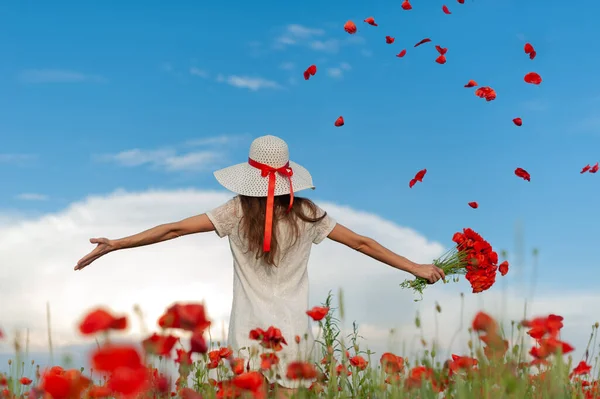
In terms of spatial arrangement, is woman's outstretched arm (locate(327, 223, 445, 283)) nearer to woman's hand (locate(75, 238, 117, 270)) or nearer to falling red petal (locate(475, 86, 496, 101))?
woman's hand (locate(75, 238, 117, 270))

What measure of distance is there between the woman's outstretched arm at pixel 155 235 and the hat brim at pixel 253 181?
284mm

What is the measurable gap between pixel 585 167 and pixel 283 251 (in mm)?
2673

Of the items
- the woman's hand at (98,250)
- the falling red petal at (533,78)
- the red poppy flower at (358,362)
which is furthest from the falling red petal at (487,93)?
the woman's hand at (98,250)

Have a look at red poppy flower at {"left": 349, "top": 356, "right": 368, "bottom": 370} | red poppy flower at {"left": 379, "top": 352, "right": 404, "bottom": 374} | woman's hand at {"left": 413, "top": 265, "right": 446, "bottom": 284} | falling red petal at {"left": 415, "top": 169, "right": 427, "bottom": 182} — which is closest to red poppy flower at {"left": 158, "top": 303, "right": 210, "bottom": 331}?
red poppy flower at {"left": 379, "top": 352, "right": 404, "bottom": 374}

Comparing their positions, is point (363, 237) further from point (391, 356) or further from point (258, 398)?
point (258, 398)

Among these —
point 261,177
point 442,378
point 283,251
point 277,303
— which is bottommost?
point 442,378

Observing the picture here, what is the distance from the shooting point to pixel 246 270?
14.1ft

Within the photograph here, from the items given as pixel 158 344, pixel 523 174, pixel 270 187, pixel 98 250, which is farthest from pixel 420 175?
pixel 158 344

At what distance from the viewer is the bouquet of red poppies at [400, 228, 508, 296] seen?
483 cm

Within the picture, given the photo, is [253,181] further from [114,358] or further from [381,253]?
[114,358]

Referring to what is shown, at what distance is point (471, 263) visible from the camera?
484 centimetres

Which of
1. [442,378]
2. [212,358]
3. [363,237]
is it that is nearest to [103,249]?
[212,358]

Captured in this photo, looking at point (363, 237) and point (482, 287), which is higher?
point (363, 237)

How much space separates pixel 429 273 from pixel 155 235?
1845 millimetres
